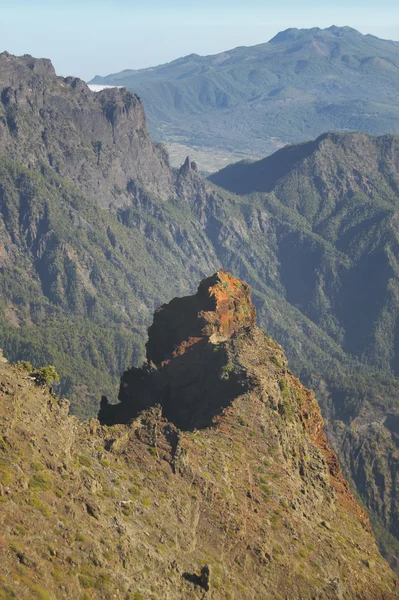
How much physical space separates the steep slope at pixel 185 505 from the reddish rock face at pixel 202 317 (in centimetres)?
1282

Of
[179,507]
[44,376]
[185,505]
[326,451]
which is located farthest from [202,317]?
[179,507]

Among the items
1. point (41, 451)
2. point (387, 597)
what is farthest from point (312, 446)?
point (41, 451)

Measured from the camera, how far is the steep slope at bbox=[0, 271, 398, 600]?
48.2 metres

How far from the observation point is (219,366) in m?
90.1

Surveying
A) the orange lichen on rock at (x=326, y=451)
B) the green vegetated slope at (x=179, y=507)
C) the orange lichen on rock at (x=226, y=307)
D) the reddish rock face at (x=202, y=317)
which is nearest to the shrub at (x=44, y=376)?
the green vegetated slope at (x=179, y=507)

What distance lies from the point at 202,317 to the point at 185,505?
146 feet

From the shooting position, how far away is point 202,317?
105 meters

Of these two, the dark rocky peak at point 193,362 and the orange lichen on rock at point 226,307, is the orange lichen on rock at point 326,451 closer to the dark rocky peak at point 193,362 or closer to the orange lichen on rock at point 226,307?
the dark rocky peak at point 193,362

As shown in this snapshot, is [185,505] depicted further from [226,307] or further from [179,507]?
[226,307]

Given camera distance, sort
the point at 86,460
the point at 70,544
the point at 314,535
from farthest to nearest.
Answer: the point at 314,535 → the point at 86,460 → the point at 70,544

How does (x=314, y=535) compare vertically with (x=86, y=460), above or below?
below

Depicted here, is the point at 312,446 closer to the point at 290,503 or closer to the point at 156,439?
the point at 290,503

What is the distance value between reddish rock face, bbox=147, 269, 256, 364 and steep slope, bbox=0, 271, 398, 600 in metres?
12.8

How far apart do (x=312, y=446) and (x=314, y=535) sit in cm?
1754
